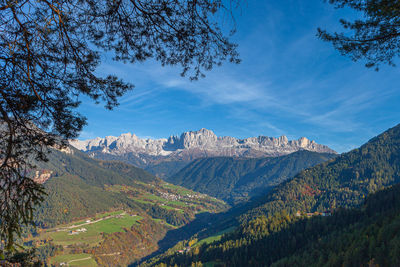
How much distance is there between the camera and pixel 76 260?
125m

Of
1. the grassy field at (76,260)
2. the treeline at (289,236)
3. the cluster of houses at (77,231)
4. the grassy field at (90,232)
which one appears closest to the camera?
the treeline at (289,236)

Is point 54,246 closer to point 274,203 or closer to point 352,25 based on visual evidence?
point 274,203

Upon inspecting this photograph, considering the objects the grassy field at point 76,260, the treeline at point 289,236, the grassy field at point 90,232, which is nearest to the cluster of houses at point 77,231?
the grassy field at point 90,232

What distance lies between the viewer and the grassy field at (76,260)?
12158cm

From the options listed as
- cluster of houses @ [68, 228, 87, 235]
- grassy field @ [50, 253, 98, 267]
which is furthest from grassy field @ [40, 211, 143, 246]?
grassy field @ [50, 253, 98, 267]

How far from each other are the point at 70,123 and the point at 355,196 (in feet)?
735

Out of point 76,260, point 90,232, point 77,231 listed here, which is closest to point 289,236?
point 76,260

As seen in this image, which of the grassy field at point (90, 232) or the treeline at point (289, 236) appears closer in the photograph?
the treeline at point (289, 236)

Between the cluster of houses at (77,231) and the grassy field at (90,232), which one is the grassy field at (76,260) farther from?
the cluster of houses at (77,231)

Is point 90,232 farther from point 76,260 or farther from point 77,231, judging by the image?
point 76,260

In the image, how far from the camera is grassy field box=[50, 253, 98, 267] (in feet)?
399

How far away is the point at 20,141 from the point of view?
6.86 metres

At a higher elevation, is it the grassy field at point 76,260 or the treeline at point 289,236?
the treeline at point 289,236

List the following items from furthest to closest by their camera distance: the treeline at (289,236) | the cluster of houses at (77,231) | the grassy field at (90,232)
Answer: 1. the cluster of houses at (77,231)
2. the grassy field at (90,232)
3. the treeline at (289,236)
